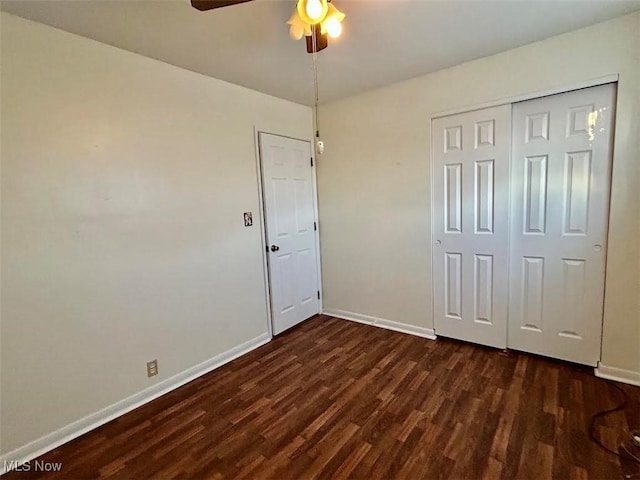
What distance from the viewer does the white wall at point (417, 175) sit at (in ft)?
6.79

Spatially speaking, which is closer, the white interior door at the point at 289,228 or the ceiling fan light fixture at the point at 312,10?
the ceiling fan light fixture at the point at 312,10

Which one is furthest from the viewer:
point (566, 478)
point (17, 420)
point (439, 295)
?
point (439, 295)

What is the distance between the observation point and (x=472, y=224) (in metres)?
2.70

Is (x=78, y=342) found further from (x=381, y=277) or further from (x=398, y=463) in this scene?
(x=381, y=277)

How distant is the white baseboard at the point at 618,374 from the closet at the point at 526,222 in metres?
0.06

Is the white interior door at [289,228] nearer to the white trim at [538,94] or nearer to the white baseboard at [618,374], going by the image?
the white trim at [538,94]

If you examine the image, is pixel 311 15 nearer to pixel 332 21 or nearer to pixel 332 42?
pixel 332 21

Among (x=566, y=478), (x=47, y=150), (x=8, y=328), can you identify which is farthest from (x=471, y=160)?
(x=8, y=328)

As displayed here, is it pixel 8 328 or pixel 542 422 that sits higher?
pixel 8 328

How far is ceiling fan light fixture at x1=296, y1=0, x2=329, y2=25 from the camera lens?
134 centimetres

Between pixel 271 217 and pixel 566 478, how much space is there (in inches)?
106

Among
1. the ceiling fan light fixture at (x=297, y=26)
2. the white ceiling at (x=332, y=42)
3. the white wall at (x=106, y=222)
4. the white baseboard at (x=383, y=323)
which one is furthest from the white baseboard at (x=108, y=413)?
the ceiling fan light fixture at (x=297, y=26)

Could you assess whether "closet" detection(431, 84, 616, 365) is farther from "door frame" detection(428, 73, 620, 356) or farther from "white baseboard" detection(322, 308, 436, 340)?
"white baseboard" detection(322, 308, 436, 340)

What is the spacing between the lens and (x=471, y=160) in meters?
2.64
